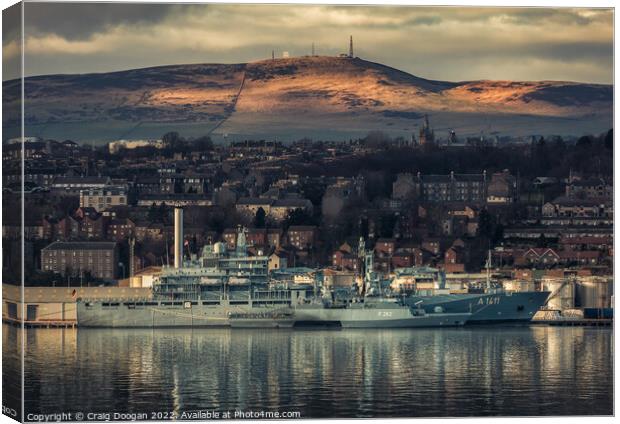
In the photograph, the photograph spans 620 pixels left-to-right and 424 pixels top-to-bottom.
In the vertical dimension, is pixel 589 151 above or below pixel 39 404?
above

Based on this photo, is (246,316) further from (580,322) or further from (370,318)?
(580,322)

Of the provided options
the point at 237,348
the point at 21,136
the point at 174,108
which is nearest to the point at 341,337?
the point at 237,348

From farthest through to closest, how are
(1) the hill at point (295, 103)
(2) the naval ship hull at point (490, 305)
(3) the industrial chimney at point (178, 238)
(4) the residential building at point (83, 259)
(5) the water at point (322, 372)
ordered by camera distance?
(3) the industrial chimney at point (178, 238)
(2) the naval ship hull at point (490, 305)
(4) the residential building at point (83, 259)
(1) the hill at point (295, 103)
(5) the water at point (322, 372)

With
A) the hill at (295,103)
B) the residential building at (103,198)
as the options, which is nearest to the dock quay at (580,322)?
the hill at (295,103)

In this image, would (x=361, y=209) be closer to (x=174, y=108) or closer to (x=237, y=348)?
(x=174, y=108)

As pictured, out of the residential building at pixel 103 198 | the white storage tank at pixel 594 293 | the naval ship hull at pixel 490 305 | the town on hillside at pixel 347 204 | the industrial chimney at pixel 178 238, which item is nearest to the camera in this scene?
the naval ship hull at pixel 490 305

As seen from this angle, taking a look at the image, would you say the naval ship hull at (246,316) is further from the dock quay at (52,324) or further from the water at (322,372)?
the water at (322,372)

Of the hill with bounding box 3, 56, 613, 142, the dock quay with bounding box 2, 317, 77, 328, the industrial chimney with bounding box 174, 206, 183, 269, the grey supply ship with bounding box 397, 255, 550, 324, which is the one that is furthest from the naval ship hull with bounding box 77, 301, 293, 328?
the hill with bounding box 3, 56, 613, 142
